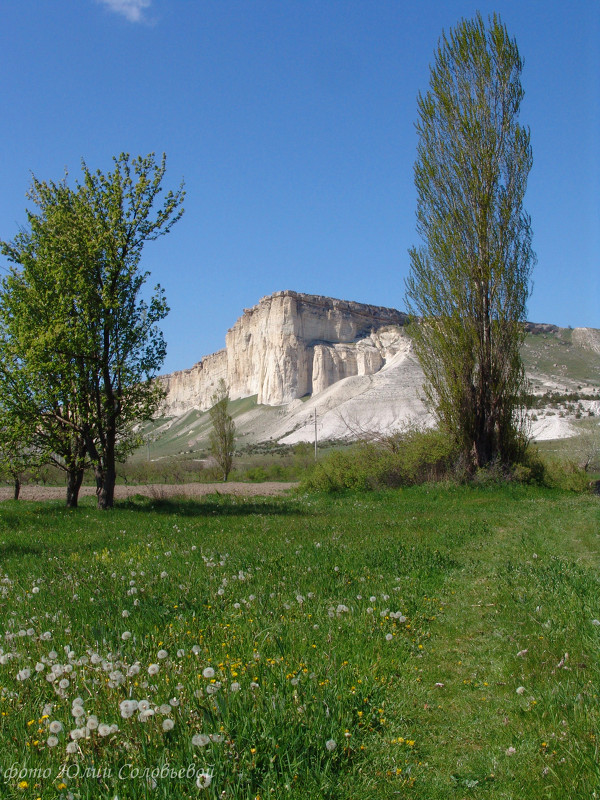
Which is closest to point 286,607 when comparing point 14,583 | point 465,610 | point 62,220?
point 465,610

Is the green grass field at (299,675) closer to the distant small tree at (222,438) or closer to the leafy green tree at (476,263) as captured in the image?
the leafy green tree at (476,263)

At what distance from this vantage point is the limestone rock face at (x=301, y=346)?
124 m

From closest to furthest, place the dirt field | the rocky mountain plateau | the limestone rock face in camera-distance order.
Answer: the dirt field < the rocky mountain plateau < the limestone rock face

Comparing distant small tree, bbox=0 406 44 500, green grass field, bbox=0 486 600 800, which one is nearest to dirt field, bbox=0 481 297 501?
distant small tree, bbox=0 406 44 500

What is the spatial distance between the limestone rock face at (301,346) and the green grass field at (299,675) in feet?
361

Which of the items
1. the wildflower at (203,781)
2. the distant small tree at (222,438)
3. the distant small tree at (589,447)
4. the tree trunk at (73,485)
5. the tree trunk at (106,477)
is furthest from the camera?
the distant small tree at (222,438)

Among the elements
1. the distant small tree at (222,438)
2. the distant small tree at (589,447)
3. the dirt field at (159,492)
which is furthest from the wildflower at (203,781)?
the distant small tree at (222,438)

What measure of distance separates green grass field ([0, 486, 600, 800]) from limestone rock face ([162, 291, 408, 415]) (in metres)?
110

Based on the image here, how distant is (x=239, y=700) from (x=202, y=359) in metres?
166

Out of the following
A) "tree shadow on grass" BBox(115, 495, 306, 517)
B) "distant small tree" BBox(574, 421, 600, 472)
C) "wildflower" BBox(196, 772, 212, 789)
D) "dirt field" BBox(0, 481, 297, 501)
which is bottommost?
"dirt field" BBox(0, 481, 297, 501)

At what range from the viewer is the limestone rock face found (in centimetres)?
12431

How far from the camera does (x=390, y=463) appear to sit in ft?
76.0

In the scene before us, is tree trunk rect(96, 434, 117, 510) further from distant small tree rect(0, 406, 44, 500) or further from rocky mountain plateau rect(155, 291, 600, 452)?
rocky mountain plateau rect(155, 291, 600, 452)

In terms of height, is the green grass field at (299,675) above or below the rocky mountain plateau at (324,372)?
below
